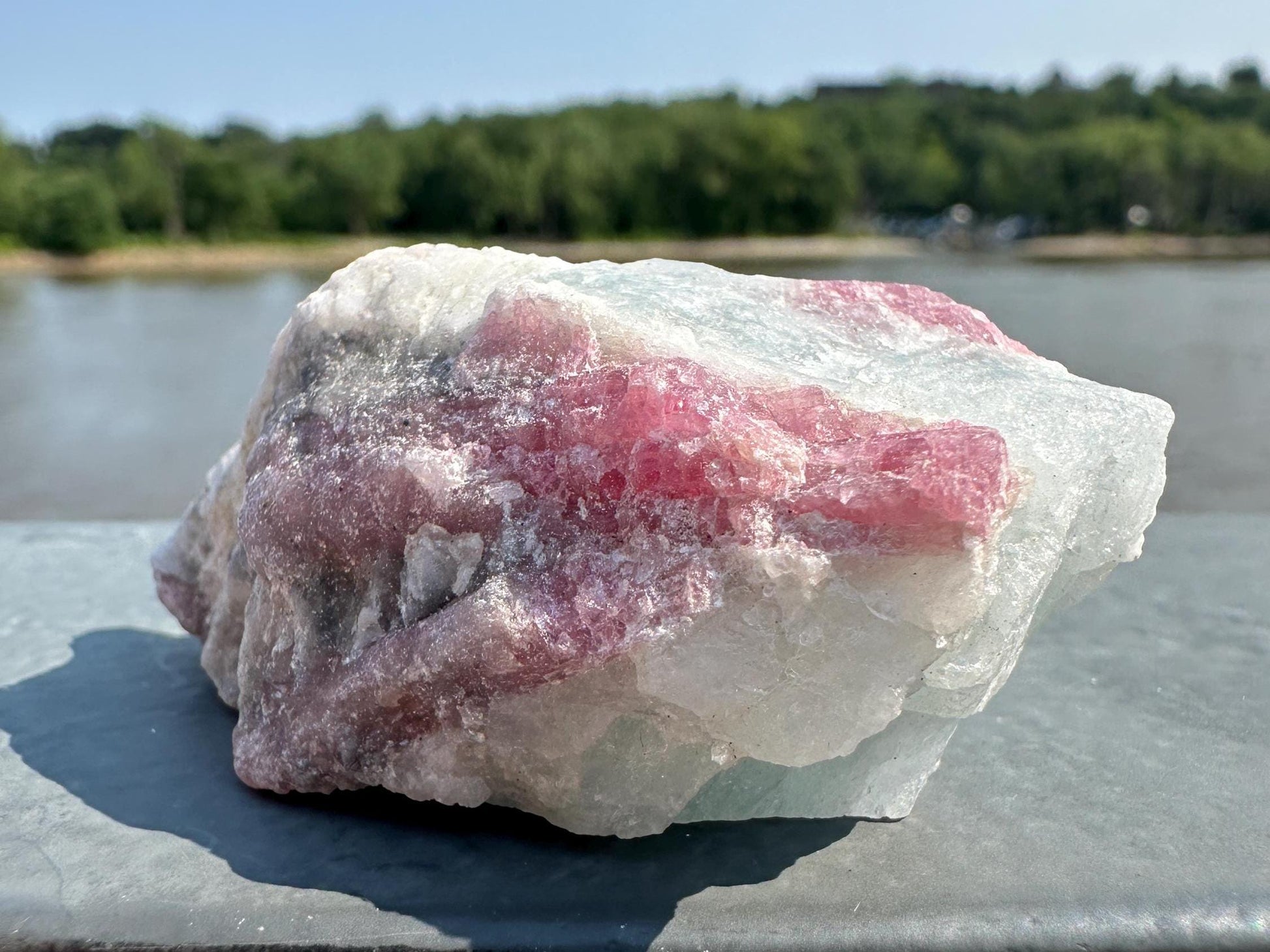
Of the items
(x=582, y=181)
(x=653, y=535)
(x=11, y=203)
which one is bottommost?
(x=582, y=181)

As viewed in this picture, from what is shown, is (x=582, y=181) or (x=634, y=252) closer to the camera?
(x=634, y=252)

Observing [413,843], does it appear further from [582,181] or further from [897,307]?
[582,181]

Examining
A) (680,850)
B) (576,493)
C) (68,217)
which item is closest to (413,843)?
(680,850)

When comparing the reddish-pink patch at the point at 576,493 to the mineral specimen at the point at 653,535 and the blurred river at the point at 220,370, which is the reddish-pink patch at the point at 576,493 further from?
the blurred river at the point at 220,370

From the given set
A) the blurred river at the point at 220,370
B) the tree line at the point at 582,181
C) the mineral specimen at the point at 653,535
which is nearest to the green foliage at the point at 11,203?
the tree line at the point at 582,181

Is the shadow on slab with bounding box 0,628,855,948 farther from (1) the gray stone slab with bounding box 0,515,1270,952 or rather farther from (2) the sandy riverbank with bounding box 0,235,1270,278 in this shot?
(2) the sandy riverbank with bounding box 0,235,1270,278

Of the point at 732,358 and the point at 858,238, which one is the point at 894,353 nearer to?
the point at 732,358

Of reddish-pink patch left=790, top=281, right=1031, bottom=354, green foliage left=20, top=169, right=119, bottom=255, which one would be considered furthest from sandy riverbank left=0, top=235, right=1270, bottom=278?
reddish-pink patch left=790, top=281, right=1031, bottom=354
